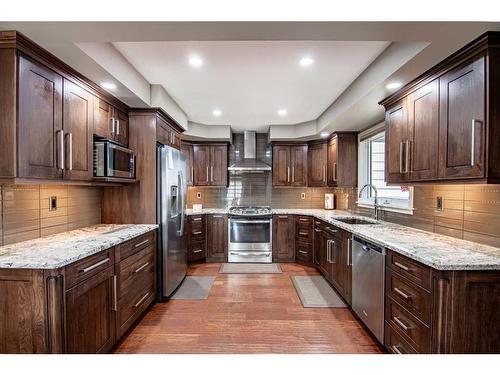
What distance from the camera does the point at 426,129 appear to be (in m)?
2.02

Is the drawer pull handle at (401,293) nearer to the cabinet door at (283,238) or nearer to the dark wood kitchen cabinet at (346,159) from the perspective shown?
the dark wood kitchen cabinet at (346,159)

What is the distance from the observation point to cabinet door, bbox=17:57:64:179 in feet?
5.17

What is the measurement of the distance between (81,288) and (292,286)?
8.50 ft

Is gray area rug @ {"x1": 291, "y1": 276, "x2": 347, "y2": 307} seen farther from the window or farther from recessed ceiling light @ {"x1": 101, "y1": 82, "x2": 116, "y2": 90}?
recessed ceiling light @ {"x1": 101, "y1": 82, "x2": 116, "y2": 90}

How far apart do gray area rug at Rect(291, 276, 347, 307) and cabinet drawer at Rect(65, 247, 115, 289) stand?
213 centimetres

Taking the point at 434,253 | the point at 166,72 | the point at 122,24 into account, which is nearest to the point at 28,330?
the point at 122,24

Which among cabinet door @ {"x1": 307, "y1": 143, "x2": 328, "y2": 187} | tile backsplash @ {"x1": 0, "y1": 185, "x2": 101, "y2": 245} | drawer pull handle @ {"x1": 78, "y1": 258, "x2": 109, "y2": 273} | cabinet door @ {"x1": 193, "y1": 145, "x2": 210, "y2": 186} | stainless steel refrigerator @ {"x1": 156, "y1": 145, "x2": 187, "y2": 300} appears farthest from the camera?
cabinet door @ {"x1": 193, "y1": 145, "x2": 210, "y2": 186}

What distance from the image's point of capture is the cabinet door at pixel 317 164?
15.1 feet

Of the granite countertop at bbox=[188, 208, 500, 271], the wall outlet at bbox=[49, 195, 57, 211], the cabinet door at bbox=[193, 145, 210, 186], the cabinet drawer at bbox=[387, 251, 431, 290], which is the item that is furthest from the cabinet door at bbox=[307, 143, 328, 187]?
the wall outlet at bbox=[49, 195, 57, 211]

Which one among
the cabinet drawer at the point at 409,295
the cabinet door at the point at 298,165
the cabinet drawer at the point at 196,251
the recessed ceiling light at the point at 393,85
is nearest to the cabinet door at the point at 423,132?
the recessed ceiling light at the point at 393,85

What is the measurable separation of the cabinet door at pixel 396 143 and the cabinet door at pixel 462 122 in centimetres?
46

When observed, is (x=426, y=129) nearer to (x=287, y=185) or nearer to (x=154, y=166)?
(x=154, y=166)

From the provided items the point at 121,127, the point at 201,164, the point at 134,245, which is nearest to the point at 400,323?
the point at 134,245

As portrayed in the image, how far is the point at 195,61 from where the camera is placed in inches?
90.0
